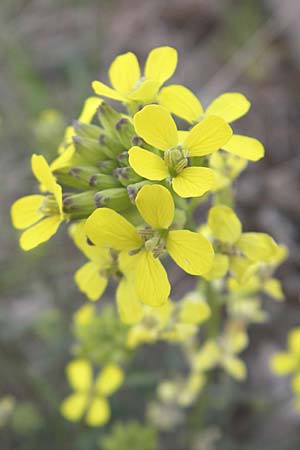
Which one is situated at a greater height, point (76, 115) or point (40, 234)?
point (76, 115)

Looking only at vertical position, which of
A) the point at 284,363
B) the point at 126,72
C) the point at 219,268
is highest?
the point at 126,72

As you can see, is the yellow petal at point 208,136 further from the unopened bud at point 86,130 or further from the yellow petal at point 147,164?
the unopened bud at point 86,130

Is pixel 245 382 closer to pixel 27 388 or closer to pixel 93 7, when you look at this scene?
pixel 27 388

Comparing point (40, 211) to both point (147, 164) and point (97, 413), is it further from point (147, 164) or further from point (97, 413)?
point (97, 413)

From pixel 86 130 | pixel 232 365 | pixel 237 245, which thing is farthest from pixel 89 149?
pixel 232 365

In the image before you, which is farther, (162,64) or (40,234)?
(162,64)

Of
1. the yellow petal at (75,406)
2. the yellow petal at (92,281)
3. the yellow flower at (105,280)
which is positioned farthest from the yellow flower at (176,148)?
the yellow petal at (75,406)
